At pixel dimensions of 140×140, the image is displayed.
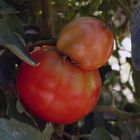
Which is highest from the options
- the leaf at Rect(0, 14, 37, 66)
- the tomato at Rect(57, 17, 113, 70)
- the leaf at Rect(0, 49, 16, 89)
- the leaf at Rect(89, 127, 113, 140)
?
the leaf at Rect(0, 14, 37, 66)

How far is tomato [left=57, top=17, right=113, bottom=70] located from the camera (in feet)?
2.33

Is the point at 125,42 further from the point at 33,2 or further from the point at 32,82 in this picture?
the point at 32,82

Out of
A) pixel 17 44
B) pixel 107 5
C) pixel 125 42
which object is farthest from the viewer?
pixel 125 42

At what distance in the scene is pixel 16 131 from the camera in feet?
2.14

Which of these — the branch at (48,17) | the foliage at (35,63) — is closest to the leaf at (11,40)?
the foliage at (35,63)

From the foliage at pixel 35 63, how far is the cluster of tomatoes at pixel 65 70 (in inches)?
0.8

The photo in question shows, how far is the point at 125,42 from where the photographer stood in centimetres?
158

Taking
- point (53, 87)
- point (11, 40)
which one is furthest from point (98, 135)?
point (11, 40)

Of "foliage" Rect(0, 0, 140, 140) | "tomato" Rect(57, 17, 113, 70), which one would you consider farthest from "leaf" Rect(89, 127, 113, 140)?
"tomato" Rect(57, 17, 113, 70)

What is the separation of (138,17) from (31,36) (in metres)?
0.24

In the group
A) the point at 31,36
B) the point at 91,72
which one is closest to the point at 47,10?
the point at 31,36

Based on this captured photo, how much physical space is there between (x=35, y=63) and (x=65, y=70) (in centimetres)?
9

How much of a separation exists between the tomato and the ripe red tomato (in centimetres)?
2

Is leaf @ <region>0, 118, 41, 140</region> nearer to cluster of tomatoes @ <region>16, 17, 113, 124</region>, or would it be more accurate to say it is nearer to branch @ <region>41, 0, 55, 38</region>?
cluster of tomatoes @ <region>16, 17, 113, 124</region>
